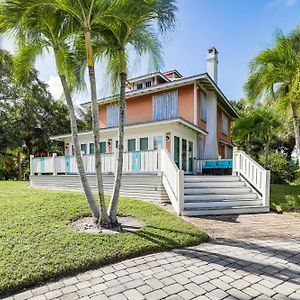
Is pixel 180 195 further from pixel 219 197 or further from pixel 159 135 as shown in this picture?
pixel 159 135

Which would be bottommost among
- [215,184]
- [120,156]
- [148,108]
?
[215,184]

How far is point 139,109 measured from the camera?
50.1ft

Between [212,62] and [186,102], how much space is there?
6.03 m

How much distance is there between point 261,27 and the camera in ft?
34.1

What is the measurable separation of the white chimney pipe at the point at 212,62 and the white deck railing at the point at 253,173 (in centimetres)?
853

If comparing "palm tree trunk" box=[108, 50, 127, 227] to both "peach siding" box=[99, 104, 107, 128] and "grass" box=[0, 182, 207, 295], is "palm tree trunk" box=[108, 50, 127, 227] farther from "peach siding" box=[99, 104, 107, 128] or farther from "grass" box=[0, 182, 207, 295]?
"peach siding" box=[99, 104, 107, 128]

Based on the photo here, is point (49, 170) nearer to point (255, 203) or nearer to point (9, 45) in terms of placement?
point (9, 45)

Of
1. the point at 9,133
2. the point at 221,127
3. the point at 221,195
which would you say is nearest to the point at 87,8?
the point at 221,195

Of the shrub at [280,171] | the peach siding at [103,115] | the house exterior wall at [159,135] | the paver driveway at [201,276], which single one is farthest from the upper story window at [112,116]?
the shrub at [280,171]

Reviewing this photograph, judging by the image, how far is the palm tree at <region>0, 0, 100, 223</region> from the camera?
4.95 m

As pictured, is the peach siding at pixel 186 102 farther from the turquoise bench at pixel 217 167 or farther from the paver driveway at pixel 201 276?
the paver driveway at pixel 201 276

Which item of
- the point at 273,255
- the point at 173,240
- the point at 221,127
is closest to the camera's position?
the point at 273,255

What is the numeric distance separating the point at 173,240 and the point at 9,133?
67.9ft

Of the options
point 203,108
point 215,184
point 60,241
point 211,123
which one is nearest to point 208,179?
point 215,184
